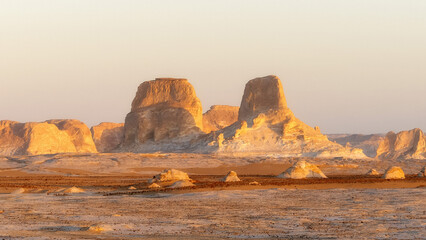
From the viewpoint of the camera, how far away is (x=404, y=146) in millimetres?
171500

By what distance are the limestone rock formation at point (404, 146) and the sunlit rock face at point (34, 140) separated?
8099cm

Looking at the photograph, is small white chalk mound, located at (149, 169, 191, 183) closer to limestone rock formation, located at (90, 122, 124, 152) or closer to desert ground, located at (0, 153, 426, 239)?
desert ground, located at (0, 153, 426, 239)

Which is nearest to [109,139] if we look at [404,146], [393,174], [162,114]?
[162,114]

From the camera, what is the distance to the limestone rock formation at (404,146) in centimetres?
15962

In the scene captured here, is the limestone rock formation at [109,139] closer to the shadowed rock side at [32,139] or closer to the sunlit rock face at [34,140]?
the shadowed rock side at [32,139]

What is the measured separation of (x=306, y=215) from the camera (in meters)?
26.5

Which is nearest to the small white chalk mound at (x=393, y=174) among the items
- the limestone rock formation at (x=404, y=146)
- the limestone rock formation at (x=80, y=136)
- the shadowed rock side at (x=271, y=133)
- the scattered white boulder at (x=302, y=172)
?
the scattered white boulder at (x=302, y=172)

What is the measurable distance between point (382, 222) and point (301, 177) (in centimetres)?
3417

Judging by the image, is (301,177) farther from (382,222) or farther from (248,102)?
(248,102)

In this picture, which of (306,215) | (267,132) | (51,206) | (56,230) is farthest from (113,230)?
(267,132)

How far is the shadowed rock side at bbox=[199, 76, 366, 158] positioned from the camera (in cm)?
10488

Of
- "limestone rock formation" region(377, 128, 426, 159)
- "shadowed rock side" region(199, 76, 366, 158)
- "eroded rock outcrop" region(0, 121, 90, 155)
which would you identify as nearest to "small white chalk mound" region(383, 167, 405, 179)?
"shadowed rock side" region(199, 76, 366, 158)

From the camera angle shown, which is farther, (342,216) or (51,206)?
(51,206)

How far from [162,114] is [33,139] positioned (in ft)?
103
